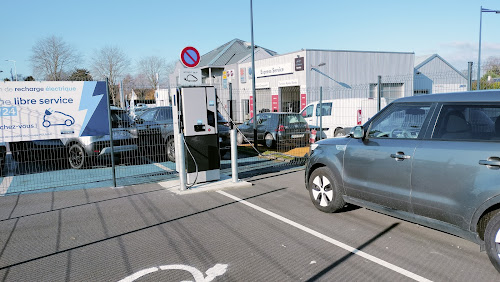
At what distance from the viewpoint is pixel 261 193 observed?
7.08 meters

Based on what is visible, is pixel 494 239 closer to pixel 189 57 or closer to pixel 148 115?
pixel 189 57

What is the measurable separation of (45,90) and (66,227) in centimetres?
370

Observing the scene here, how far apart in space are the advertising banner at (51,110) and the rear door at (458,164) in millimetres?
6667

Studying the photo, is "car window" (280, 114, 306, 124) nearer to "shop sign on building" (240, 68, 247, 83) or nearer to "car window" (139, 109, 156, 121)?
"car window" (139, 109, 156, 121)

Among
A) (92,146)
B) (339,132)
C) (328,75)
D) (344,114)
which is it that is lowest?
(339,132)

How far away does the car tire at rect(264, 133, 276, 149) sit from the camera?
1305cm

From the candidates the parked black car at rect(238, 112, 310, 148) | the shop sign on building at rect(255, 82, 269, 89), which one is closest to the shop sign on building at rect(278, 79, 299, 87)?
the shop sign on building at rect(255, 82, 269, 89)

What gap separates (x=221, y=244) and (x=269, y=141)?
8866 mm

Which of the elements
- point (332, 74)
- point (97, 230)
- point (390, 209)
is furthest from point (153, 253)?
point (332, 74)

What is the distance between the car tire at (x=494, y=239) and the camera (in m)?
3.46

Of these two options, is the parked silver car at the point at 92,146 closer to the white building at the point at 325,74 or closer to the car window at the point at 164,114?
the car window at the point at 164,114

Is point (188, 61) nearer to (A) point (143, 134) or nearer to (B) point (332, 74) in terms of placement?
(A) point (143, 134)

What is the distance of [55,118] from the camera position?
7766 mm

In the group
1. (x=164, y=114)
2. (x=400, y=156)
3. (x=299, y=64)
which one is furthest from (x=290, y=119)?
(x=299, y=64)
